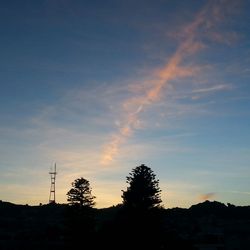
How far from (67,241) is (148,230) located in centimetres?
1678

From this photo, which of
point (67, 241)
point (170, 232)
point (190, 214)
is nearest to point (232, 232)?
point (190, 214)

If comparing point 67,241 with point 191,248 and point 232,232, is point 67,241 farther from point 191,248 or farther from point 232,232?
point 232,232

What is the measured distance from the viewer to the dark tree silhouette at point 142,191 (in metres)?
47.5

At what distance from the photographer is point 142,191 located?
4784 cm

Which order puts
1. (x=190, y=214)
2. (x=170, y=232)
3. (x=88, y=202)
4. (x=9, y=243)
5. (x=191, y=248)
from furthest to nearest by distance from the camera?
(x=190, y=214) < (x=9, y=243) < (x=88, y=202) < (x=170, y=232) < (x=191, y=248)

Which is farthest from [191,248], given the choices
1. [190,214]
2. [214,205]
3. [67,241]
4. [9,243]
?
[214,205]

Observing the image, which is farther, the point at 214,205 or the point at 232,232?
the point at 214,205

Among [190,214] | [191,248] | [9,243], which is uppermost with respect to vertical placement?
[190,214]

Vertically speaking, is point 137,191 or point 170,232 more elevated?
point 137,191

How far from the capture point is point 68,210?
6319 centimetres

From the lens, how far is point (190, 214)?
12306cm

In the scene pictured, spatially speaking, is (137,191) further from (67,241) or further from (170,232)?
(67,241)

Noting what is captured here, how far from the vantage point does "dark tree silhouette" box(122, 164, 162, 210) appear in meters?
47.5

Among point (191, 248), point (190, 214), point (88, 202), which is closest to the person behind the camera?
point (191, 248)
